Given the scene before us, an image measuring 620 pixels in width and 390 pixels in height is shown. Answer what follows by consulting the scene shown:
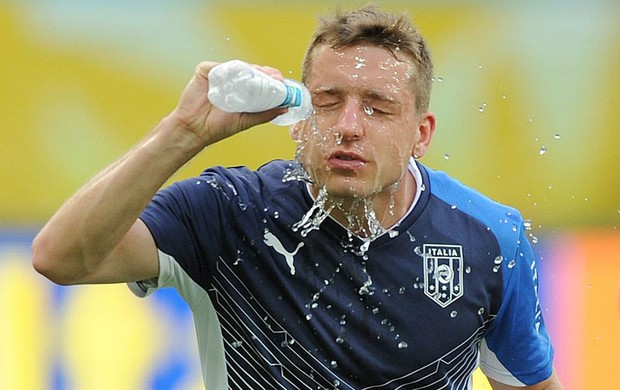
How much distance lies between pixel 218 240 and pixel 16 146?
2251mm

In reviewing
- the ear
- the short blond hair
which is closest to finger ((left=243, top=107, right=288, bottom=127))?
the short blond hair

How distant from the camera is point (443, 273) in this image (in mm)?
3043

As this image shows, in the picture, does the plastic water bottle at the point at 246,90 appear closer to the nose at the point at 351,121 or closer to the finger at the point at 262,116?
the finger at the point at 262,116

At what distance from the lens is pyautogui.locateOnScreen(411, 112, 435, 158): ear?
3.16m

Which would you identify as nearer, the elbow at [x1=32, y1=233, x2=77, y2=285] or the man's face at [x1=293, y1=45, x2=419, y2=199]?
the elbow at [x1=32, y1=233, x2=77, y2=285]

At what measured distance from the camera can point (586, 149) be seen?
16.0ft

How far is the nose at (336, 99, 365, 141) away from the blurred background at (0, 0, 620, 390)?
1.97 metres

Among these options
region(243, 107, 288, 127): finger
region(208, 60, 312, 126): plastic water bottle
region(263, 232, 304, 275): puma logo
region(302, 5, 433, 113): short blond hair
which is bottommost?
region(263, 232, 304, 275): puma logo

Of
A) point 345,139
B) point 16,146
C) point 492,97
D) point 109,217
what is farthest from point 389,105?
point 16,146

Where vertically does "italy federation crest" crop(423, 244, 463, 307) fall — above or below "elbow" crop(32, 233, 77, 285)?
above

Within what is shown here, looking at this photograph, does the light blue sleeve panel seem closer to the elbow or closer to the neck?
the neck

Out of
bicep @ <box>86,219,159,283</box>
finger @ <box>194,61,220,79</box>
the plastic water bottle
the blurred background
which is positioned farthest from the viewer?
the blurred background

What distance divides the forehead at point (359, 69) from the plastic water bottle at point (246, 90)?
0.38 m

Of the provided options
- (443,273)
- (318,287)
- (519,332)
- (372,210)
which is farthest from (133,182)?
(519,332)
